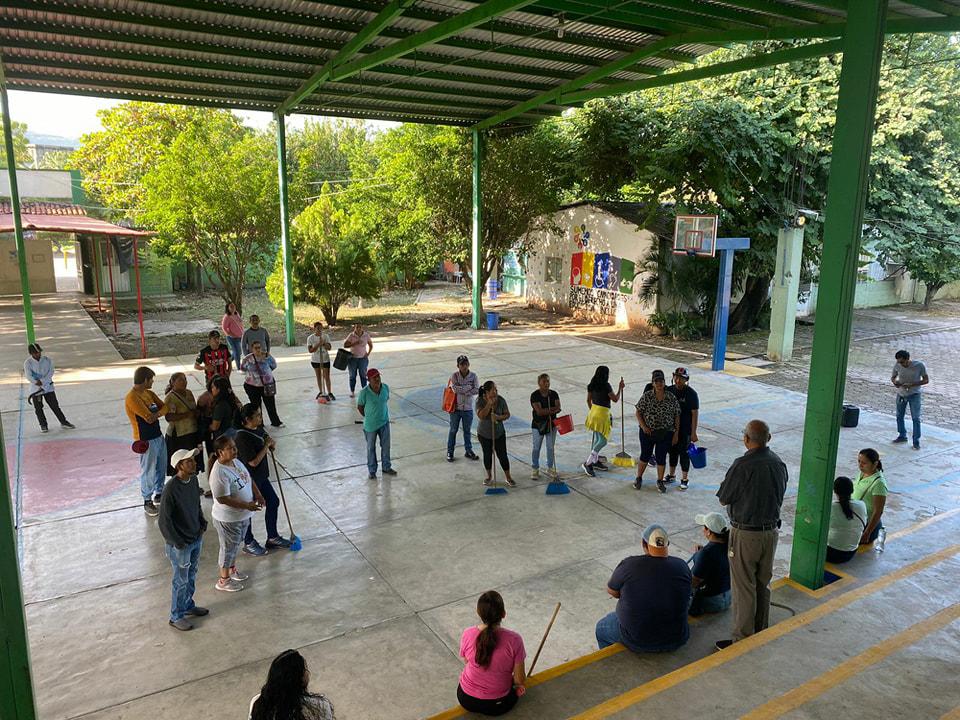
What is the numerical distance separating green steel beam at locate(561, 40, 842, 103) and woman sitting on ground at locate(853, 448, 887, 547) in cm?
554

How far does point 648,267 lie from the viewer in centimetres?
2041

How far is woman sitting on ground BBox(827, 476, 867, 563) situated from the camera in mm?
6438

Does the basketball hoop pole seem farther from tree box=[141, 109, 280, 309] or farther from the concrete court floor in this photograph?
tree box=[141, 109, 280, 309]

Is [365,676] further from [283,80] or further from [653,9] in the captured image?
[283,80]

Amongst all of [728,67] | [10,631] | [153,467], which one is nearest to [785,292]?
[728,67]

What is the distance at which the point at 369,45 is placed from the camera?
13.8 metres

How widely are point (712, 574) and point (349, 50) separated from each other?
11527 mm

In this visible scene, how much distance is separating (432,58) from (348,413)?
7739 mm

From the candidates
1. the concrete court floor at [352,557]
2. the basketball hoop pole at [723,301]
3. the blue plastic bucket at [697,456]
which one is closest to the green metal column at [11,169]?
the concrete court floor at [352,557]

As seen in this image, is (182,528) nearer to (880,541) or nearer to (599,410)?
(599,410)

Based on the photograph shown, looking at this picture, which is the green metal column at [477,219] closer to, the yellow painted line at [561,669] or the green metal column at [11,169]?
the green metal column at [11,169]

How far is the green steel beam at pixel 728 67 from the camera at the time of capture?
10.6 metres

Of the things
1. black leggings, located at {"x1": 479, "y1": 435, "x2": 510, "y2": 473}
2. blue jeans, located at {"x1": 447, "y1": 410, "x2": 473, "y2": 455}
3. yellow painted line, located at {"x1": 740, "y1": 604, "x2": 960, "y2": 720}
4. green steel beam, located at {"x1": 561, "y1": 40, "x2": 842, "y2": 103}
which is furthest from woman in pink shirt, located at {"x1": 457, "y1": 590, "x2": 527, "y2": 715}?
green steel beam, located at {"x1": 561, "y1": 40, "x2": 842, "y2": 103}

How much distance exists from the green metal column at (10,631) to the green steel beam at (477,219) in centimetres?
1808
